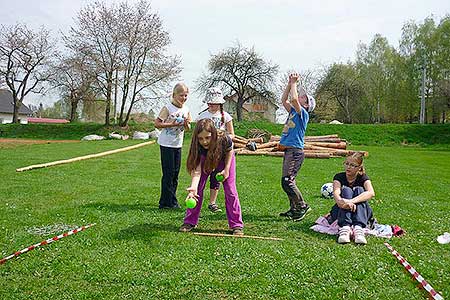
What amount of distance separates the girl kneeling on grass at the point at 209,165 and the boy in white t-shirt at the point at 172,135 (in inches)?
43.4

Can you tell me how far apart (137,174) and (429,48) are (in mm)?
41893

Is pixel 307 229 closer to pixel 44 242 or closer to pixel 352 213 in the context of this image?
pixel 352 213

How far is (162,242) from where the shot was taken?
4.67 metres

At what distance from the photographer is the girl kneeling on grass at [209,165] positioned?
204 inches

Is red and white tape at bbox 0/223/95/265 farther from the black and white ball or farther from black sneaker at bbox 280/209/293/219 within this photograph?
the black and white ball

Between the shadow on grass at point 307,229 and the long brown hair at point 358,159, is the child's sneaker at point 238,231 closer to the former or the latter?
the shadow on grass at point 307,229

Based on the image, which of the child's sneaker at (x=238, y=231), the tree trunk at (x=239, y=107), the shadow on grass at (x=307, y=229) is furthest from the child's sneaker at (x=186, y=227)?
the tree trunk at (x=239, y=107)

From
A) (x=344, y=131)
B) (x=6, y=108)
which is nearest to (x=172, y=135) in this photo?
(x=344, y=131)

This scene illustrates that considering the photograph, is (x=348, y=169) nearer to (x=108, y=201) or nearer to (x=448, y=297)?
(x=448, y=297)

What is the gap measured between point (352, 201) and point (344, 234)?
1.61ft

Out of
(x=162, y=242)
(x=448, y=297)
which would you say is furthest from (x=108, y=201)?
(x=448, y=297)

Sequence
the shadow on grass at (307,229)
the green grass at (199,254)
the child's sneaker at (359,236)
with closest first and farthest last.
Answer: the green grass at (199,254) < the child's sneaker at (359,236) < the shadow on grass at (307,229)

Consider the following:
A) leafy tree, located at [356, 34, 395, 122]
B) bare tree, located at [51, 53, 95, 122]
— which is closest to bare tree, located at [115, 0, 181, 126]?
bare tree, located at [51, 53, 95, 122]

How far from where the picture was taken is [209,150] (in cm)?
529
